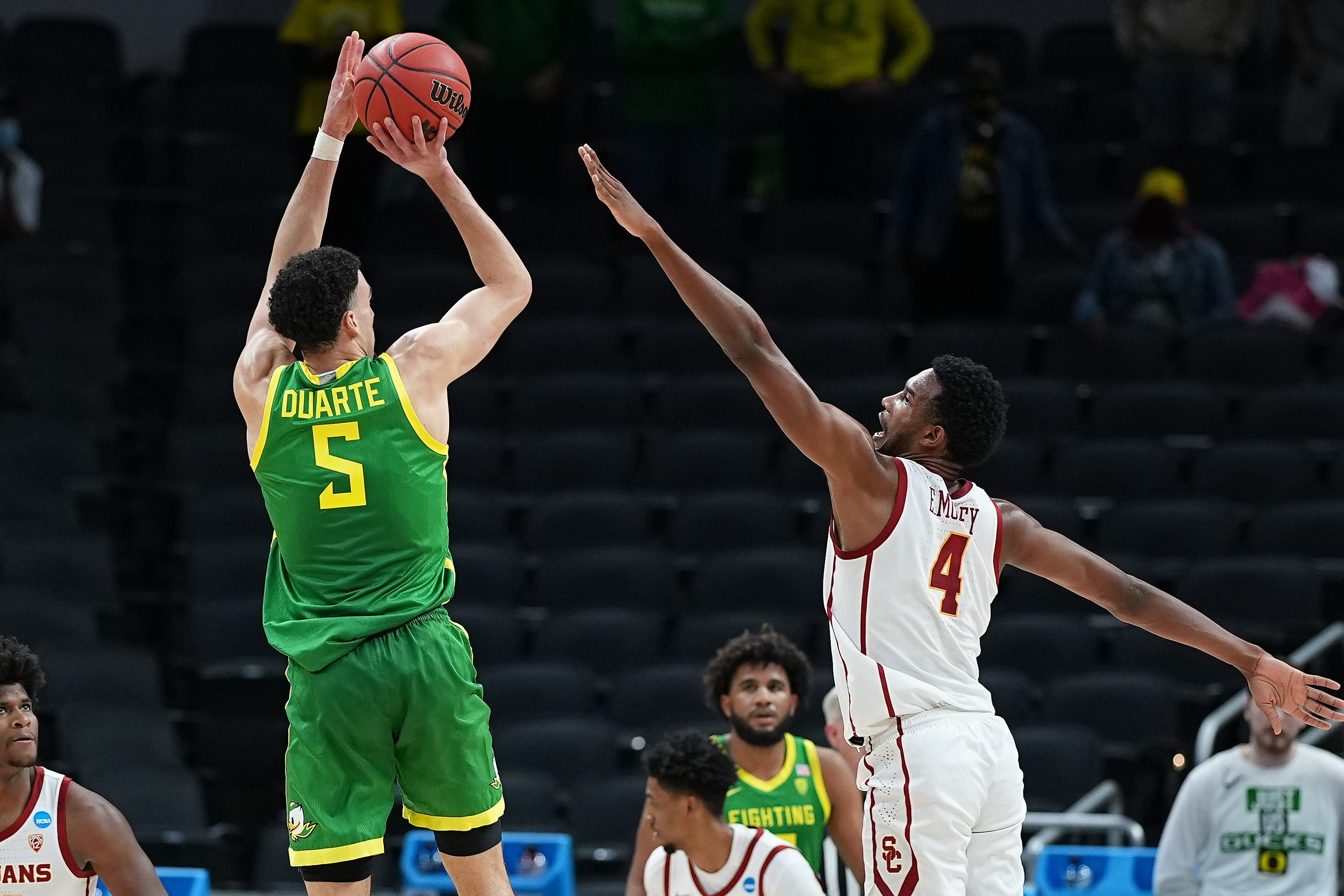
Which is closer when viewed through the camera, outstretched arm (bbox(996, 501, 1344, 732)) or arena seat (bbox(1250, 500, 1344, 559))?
outstretched arm (bbox(996, 501, 1344, 732))

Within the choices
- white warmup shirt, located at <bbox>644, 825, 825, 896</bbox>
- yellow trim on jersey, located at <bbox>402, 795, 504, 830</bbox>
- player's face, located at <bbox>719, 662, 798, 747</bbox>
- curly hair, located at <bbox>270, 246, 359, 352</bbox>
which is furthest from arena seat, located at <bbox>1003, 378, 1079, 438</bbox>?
curly hair, located at <bbox>270, 246, 359, 352</bbox>

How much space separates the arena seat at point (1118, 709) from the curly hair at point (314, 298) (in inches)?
222

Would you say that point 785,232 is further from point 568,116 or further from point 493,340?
point 493,340

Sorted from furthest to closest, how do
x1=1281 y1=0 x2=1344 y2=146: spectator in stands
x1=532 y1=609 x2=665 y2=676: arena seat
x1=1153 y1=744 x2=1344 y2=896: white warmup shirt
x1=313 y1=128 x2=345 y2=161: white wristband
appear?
x1=1281 y1=0 x2=1344 y2=146: spectator in stands
x1=532 y1=609 x2=665 y2=676: arena seat
x1=1153 y1=744 x2=1344 y2=896: white warmup shirt
x1=313 y1=128 x2=345 y2=161: white wristband

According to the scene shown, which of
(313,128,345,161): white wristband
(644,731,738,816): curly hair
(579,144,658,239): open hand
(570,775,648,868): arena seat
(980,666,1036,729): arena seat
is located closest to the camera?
(579,144,658,239): open hand

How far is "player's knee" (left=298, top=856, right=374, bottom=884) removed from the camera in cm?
421

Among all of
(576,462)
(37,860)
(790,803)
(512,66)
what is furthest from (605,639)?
(37,860)

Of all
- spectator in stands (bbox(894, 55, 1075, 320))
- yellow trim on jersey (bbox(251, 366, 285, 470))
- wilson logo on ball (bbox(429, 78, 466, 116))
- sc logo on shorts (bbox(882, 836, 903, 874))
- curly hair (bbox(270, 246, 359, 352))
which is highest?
spectator in stands (bbox(894, 55, 1075, 320))

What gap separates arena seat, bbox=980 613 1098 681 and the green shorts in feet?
17.7

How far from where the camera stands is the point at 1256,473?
33.7ft

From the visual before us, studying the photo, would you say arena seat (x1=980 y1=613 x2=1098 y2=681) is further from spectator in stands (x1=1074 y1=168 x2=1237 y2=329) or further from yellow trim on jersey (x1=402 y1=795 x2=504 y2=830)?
yellow trim on jersey (x1=402 y1=795 x2=504 y2=830)

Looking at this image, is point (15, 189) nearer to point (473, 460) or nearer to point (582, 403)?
point (473, 460)

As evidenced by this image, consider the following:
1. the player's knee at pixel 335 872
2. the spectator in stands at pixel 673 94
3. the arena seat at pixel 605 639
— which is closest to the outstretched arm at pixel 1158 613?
the player's knee at pixel 335 872

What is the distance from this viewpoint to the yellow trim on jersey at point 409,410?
4.21 meters
